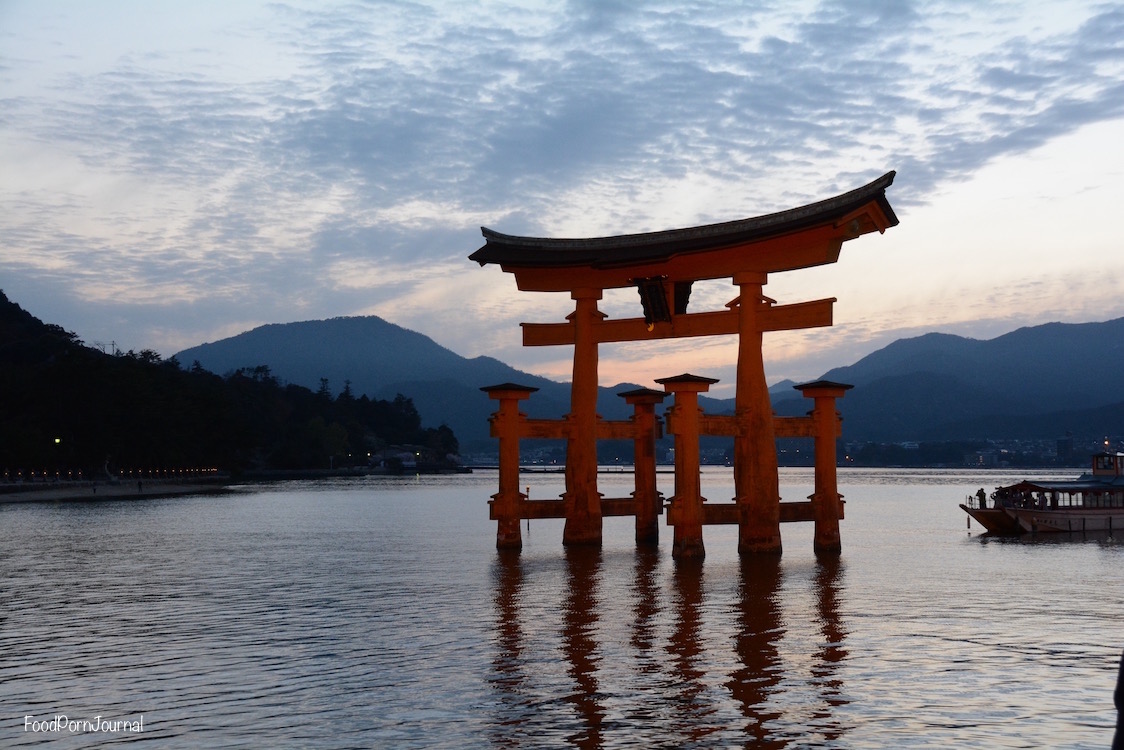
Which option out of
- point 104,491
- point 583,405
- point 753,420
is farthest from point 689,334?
point 104,491

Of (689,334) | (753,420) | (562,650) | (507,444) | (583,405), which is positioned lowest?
(562,650)

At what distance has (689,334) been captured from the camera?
3234 cm

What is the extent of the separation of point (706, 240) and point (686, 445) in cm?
578

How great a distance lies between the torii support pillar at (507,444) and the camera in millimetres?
32812

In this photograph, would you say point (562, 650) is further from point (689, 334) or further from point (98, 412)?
point (98, 412)

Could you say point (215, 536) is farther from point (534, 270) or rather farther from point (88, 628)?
point (88, 628)

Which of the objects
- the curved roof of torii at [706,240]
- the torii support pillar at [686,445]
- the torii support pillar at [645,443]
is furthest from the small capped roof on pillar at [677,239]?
the torii support pillar at [645,443]

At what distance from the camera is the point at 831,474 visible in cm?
3225

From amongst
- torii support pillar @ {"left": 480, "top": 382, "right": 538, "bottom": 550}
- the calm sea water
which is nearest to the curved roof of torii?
torii support pillar @ {"left": 480, "top": 382, "right": 538, "bottom": 550}

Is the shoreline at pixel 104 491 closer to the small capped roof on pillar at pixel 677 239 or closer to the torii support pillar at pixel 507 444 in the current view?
the torii support pillar at pixel 507 444

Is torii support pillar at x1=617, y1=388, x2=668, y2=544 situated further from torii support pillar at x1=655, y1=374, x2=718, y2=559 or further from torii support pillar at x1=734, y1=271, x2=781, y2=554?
torii support pillar at x1=734, y1=271, x2=781, y2=554

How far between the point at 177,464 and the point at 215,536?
78174mm

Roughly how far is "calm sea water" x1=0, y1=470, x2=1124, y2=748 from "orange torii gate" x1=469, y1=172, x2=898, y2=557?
1556 millimetres

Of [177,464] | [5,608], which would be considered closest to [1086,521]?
[5,608]
